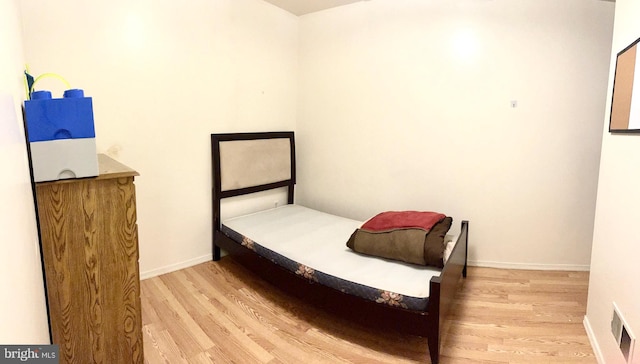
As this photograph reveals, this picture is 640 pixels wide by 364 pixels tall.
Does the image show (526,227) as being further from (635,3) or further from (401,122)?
(635,3)

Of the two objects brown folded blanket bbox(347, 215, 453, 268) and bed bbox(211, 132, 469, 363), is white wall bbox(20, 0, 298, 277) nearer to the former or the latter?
bed bbox(211, 132, 469, 363)

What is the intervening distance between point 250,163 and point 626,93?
2.80m

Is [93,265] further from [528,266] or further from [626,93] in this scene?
[528,266]

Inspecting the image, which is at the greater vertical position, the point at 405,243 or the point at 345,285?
the point at 405,243

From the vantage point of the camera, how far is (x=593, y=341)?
1974 millimetres

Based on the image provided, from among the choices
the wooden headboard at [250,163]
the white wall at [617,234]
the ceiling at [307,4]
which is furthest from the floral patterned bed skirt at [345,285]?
the ceiling at [307,4]

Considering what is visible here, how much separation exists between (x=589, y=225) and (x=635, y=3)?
6.26ft

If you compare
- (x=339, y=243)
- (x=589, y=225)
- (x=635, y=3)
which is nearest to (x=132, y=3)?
(x=339, y=243)

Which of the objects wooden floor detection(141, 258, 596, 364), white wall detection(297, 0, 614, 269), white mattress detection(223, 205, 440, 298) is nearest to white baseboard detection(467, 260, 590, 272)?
white wall detection(297, 0, 614, 269)

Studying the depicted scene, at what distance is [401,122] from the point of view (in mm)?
3242

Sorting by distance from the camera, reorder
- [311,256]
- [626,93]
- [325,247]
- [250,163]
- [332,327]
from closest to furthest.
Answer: [626,93]
[332,327]
[311,256]
[325,247]
[250,163]

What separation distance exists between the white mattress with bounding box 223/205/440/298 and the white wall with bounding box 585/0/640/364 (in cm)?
88

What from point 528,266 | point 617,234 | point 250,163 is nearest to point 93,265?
point 250,163

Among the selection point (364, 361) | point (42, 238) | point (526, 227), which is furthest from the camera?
point (526, 227)
